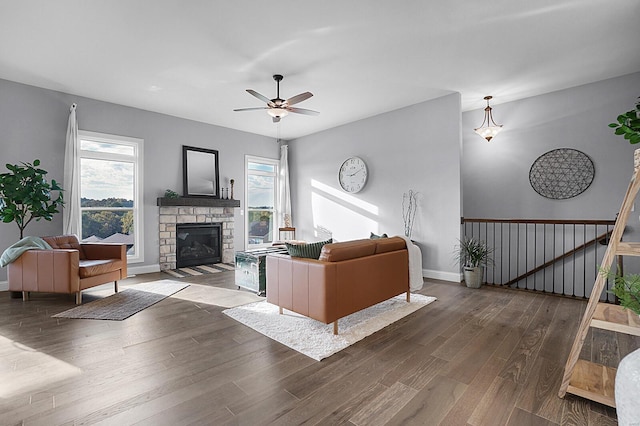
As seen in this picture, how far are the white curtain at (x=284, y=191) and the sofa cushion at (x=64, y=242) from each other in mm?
4144

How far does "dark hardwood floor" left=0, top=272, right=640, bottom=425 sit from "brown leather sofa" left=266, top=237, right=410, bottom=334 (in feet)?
1.24

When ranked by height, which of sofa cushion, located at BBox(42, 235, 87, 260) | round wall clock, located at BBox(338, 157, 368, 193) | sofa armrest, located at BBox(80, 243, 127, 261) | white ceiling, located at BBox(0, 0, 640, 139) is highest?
white ceiling, located at BBox(0, 0, 640, 139)

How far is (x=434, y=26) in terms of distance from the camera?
3.19 meters

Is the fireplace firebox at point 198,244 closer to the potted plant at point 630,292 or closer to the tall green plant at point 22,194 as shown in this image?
the tall green plant at point 22,194

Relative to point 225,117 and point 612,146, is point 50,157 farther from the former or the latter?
point 612,146

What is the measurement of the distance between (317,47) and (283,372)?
131 inches

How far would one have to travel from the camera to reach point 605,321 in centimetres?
176

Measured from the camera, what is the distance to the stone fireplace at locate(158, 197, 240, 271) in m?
6.02

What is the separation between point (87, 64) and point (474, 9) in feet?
15.0

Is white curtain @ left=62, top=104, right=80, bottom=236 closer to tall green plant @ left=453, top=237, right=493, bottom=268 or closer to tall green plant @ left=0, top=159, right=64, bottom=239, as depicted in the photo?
tall green plant @ left=0, top=159, right=64, bottom=239

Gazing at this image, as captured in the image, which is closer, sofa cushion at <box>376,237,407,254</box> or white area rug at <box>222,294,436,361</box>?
white area rug at <box>222,294,436,361</box>

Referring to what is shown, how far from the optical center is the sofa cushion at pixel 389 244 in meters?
3.48

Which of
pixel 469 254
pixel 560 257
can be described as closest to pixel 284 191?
pixel 469 254

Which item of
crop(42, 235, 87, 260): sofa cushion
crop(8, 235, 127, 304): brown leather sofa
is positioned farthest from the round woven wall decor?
crop(42, 235, 87, 260): sofa cushion
